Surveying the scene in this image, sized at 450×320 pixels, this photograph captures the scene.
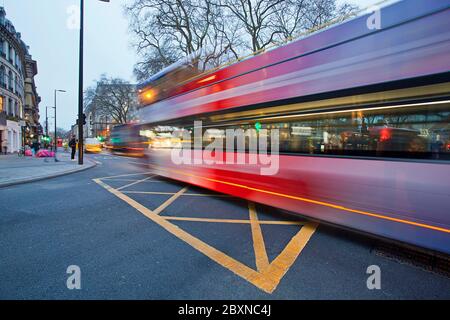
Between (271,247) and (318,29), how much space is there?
11.2 ft

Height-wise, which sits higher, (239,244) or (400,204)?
(400,204)

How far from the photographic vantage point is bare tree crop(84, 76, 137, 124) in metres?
55.3

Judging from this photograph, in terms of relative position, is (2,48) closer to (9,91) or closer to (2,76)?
(2,76)

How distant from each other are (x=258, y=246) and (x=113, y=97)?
207ft

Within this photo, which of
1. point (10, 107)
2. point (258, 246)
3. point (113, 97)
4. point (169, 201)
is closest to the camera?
point (258, 246)

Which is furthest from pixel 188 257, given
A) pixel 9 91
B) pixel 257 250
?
pixel 9 91

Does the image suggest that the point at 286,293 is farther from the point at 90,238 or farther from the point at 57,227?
the point at 57,227

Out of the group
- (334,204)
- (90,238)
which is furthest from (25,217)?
(334,204)

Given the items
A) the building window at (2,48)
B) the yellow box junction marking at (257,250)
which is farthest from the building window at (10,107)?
the yellow box junction marking at (257,250)

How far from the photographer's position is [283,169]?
4219 mm

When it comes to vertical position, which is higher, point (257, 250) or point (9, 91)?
point (9, 91)

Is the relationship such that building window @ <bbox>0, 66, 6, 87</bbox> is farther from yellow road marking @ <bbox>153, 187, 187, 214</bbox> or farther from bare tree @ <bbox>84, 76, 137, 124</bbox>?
yellow road marking @ <bbox>153, 187, 187, 214</bbox>

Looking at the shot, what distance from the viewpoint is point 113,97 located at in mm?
58062

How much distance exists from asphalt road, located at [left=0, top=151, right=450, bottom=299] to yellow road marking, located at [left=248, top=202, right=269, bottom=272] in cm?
2
